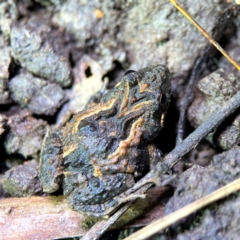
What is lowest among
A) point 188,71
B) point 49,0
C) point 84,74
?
point 188,71

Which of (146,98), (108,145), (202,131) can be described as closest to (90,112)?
(108,145)

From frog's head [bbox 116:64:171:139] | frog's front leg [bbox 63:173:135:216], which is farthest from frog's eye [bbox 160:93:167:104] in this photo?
frog's front leg [bbox 63:173:135:216]

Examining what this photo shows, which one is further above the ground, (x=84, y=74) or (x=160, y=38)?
(x=84, y=74)

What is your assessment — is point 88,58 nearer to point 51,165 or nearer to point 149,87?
point 149,87

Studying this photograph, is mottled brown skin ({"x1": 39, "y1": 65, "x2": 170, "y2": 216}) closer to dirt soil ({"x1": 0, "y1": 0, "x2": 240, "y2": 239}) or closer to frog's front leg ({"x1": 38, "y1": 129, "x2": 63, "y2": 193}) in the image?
frog's front leg ({"x1": 38, "y1": 129, "x2": 63, "y2": 193})

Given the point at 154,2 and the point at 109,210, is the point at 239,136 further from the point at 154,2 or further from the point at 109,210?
the point at 154,2

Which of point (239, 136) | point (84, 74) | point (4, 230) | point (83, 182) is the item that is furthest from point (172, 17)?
point (4, 230)
